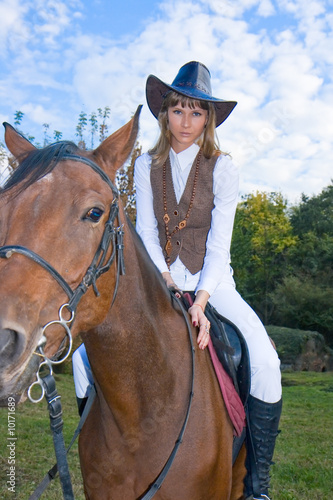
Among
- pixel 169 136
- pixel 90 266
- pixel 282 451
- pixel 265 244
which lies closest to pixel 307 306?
pixel 265 244

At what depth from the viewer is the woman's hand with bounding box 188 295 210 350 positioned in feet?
9.09

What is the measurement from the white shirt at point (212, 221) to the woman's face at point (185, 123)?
7cm

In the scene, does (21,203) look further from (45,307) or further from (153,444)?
(153,444)

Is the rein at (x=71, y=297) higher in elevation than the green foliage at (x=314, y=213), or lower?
lower

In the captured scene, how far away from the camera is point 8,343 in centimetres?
162

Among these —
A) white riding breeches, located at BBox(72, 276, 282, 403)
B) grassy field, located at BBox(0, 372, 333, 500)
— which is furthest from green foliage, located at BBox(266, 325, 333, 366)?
white riding breeches, located at BBox(72, 276, 282, 403)

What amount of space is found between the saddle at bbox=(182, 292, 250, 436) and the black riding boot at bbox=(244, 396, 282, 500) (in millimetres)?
86

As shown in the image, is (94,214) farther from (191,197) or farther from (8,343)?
(191,197)

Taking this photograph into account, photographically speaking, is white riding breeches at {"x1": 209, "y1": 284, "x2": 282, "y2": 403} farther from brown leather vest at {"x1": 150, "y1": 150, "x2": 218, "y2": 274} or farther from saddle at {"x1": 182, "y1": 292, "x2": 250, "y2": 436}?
brown leather vest at {"x1": 150, "y1": 150, "x2": 218, "y2": 274}

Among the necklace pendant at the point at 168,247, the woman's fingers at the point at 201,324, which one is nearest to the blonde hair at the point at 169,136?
the necklace pendant at the point at 168,247

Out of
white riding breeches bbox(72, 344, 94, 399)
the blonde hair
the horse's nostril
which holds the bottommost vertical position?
white riding breeches bbox(72, 344, 94, 399)

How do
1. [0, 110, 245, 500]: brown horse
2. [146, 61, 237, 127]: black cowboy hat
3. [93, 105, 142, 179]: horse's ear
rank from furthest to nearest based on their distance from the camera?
[146, 61, 237, 127]: black cowboy hat
[93, 105, 142, 179]: horse's ear
[0, 110, 245, 500]: brown horse

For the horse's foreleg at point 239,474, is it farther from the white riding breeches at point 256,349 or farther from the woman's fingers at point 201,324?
the woman's fingers at point 201,324

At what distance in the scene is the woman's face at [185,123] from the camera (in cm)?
334
